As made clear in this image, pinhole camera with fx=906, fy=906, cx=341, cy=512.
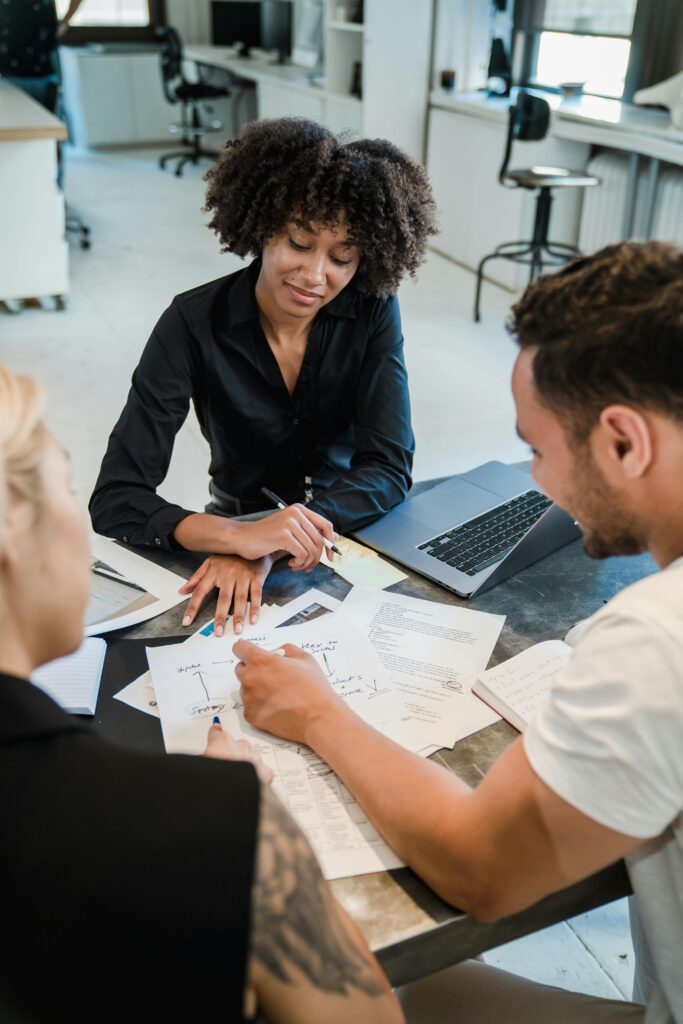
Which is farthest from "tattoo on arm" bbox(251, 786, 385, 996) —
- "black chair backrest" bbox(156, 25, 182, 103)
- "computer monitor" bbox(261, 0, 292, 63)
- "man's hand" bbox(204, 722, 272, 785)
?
"computer monitor" bbox(261, 0, 292, 63)

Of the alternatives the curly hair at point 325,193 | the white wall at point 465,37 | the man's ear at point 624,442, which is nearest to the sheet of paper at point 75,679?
the man's ear at point 624,442

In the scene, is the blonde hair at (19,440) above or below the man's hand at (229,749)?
above

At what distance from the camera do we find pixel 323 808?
95 cm

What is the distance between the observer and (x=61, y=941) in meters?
0.57

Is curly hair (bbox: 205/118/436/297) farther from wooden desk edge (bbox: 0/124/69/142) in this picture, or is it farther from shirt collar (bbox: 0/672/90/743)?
wooden desk edge (bbox: 0/124/69/142)

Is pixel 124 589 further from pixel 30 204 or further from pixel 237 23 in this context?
pixel 237 23

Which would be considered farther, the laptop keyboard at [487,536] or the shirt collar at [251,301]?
the shirt collar at [251,301]

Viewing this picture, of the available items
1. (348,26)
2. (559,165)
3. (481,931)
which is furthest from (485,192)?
(481,931)

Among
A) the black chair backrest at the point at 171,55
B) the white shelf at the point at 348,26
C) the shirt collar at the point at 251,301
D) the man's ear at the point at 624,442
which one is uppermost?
the white shelf at the point at 348,26

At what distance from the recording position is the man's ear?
0.83m

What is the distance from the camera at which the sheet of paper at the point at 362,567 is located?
137 centimetres

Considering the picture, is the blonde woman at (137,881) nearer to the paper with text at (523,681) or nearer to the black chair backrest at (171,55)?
the paper with text at (523,681)

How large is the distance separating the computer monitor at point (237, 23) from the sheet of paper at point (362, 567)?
7.63 metres

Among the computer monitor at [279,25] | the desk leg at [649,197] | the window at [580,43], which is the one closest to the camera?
the desk leg at [649,197]
